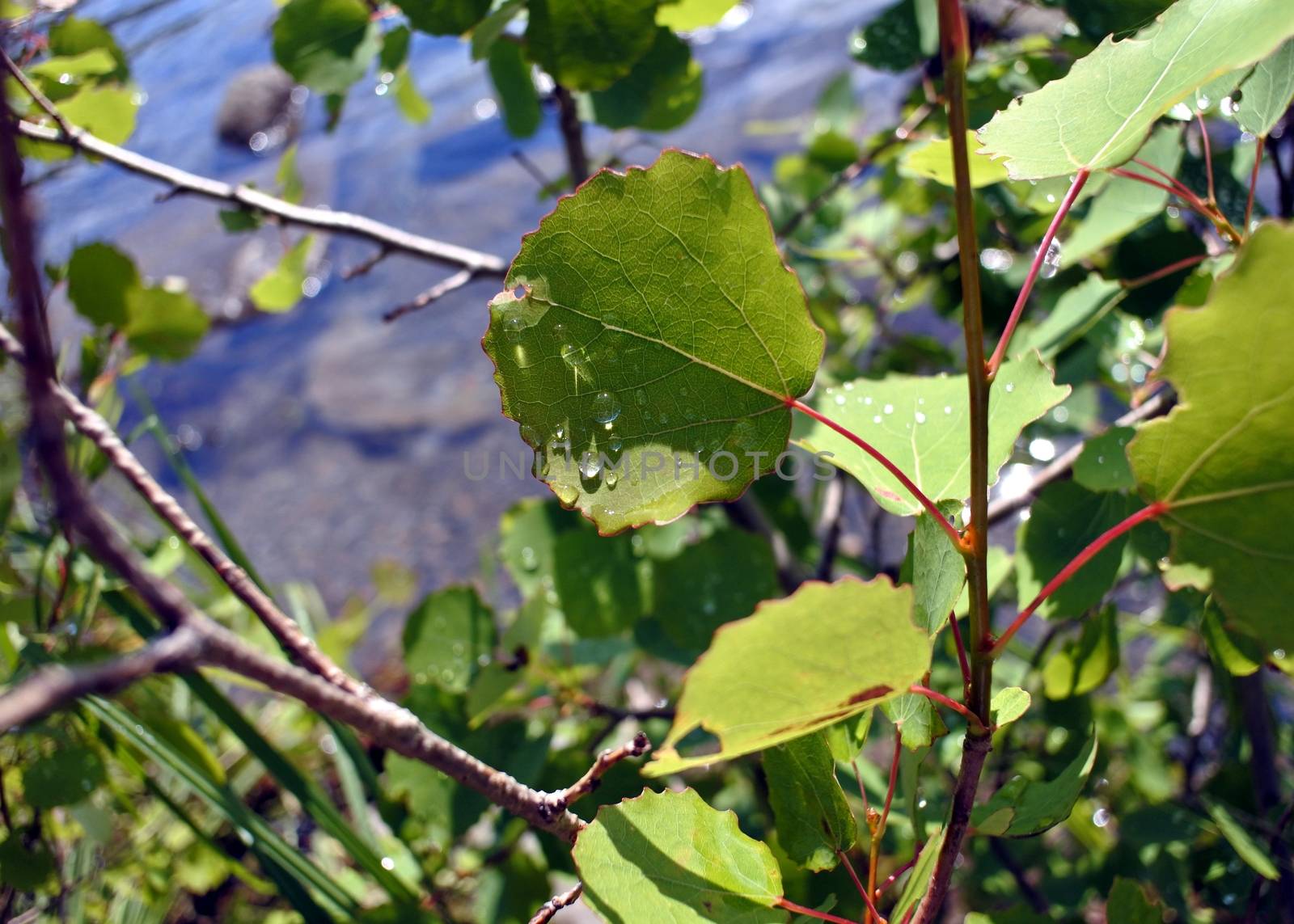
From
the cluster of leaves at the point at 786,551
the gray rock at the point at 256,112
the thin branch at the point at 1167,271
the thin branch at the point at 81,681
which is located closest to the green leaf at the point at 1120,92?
the cluster of leaves at the point at 786,551

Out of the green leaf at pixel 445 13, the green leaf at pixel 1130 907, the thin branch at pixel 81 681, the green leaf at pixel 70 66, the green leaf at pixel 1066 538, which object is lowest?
the green leaf at pixel 1130 907

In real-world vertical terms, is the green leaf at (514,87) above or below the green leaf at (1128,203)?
above

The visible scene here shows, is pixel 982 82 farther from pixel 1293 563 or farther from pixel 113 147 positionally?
pixel 113 147

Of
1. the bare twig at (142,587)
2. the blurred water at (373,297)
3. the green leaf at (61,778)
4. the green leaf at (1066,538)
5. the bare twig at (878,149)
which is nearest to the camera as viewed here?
the bare twig at (142,587)

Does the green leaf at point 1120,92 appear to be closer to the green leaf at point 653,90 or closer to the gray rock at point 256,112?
the green leaf at point 653,90

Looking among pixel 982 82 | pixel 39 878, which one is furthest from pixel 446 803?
pixel 982 82
